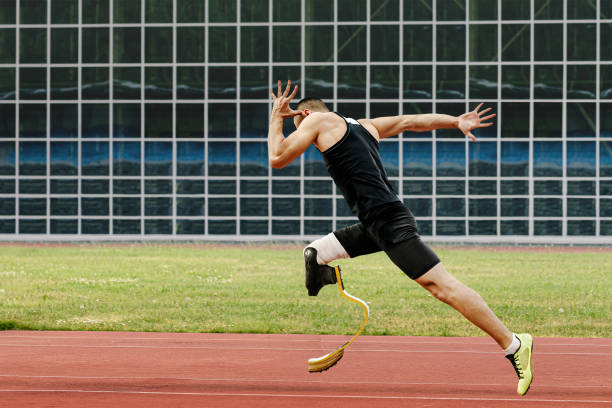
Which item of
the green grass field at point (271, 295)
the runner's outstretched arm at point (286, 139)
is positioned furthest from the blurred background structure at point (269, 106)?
the runner's outstretched arm at point (286, 139)

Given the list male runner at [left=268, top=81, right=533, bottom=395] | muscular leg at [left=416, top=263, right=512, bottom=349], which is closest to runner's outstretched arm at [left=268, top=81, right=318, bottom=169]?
male runner at [left=268, top=81, right=533, bottom=395]

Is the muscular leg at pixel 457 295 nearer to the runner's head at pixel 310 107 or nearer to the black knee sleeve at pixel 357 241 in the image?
the black knee sleeve at pixel 357 241

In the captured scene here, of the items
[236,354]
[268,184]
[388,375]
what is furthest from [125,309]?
[268,184]

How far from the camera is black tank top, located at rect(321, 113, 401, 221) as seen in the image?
6.91 metres

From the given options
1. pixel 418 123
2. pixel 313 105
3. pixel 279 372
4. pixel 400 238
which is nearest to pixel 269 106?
pixel 279 372

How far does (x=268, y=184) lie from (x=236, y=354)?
916 inches

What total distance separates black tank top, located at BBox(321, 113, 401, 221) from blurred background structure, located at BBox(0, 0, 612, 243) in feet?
82.2

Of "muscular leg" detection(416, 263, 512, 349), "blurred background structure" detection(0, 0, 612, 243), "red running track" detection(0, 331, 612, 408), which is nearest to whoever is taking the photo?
"muscular leg" detection(416, 263, 512, 349)

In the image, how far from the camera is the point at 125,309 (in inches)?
524

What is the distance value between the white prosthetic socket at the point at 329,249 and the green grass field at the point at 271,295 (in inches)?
142

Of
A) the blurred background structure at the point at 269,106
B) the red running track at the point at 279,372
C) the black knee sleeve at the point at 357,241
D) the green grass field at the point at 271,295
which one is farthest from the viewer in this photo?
the blurred background structure at the point at 269,106

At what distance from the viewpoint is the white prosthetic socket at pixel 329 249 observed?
731 cm

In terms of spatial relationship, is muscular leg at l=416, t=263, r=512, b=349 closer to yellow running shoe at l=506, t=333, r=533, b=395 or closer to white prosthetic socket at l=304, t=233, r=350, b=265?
yellow running shoe at l=506, t=333, r=533, b=395

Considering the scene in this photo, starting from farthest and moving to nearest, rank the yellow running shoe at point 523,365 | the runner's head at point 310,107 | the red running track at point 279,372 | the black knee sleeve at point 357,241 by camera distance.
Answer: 1. the black knee sleeve at point 357,241
2. the runner's head at point 310,107
3. the red running track at point 279,372
4. the yellow running shoe at point 523,365
